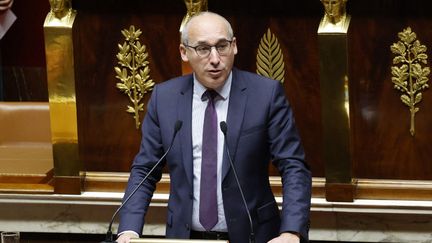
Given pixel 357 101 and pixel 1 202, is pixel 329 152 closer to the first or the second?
pixel 357 101

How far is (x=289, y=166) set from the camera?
7.51ft

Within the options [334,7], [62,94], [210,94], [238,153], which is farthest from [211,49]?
[62,94]

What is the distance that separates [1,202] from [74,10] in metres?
0.64

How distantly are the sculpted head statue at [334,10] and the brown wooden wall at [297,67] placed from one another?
60mm

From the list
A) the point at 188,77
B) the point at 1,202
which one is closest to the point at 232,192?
the point at 188,77

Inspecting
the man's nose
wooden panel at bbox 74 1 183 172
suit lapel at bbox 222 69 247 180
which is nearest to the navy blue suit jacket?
→ suit lapel at bbox 222 69 247 180

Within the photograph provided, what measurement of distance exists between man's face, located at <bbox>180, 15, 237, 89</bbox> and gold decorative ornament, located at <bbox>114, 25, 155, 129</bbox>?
3.04 feet

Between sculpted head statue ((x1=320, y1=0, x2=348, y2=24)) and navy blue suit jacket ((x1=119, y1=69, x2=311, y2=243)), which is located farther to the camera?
sculpted head statue ((x1=320, y1=0, x2=348, y2=24))

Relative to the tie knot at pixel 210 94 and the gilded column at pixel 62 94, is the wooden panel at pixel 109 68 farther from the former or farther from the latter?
the tie knot at pixel 210 94

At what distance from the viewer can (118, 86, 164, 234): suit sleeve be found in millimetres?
2275

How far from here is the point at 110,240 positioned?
7.01ft

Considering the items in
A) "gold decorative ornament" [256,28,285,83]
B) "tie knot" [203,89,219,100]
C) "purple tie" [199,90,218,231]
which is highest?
"tie knot" [203,89,219,100]

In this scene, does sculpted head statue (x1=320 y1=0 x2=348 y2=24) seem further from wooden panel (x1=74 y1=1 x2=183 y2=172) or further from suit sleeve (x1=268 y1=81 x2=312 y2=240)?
suit sleeve (x1=268 y1=81 x2=312 y2=240)

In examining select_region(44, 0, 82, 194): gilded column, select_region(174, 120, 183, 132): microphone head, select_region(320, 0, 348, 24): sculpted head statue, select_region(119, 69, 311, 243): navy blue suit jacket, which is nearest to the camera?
select_region(174, 120, 183, 132): microphone head
